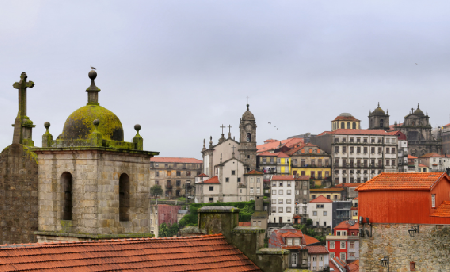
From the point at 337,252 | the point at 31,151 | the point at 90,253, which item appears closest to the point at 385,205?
the point at 31,151

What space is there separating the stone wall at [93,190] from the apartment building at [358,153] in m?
109

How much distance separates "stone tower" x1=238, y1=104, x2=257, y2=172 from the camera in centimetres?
11288

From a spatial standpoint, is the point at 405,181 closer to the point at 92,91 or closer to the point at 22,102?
the point at 92,91

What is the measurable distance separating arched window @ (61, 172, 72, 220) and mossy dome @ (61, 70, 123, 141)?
746mm

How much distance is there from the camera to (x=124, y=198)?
12.2m

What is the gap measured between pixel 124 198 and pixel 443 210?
16603 millimetres

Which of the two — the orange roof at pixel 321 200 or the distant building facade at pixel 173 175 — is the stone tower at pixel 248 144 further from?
the distant building facade at pixel 173 175

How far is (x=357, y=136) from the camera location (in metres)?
121

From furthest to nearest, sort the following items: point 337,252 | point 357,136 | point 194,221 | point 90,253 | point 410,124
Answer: point 410,124 → point 357,136 → point 194,221 → point 337,252 → point 90,253

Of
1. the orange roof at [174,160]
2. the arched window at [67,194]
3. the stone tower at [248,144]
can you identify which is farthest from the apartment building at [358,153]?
the arched window at [67,194]

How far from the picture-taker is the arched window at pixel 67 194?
39.0 feet

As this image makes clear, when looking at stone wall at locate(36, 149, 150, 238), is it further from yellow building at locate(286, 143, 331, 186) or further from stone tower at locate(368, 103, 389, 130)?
stone tower at locate(368, 103, 389, 130)

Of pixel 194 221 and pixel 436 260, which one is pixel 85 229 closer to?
pixel 436 260

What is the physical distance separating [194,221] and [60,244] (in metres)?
91.0
